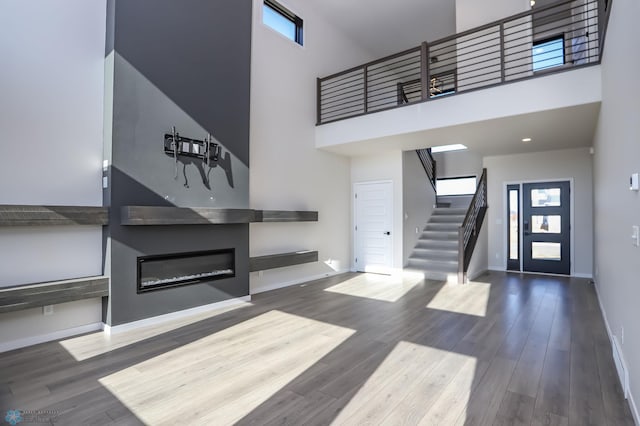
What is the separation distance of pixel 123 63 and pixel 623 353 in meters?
5.49

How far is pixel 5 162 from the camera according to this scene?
10.6 feet

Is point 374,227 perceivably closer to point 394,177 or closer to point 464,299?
point 394,177

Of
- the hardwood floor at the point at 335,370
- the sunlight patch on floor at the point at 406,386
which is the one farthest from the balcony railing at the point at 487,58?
the sunlight patch on floor at the point at 406,386

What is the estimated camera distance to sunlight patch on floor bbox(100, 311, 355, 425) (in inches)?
88.8

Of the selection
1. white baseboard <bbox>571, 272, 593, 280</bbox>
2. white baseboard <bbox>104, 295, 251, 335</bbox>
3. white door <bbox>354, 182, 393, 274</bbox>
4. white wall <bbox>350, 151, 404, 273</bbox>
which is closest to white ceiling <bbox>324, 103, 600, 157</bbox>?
white wall <bbox>350, 151, 404, 273</bbox>

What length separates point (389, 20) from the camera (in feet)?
24.4

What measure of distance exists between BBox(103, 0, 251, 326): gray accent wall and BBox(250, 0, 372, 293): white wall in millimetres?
605

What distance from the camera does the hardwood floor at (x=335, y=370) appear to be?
221 centimetres

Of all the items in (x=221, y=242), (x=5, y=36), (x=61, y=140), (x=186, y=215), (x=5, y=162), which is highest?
(x=5, y=36)

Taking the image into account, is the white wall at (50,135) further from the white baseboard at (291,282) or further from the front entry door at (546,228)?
the front entry door at (546,228)

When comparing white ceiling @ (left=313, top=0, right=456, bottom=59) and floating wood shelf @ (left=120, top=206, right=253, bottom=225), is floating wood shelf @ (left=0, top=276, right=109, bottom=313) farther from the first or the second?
white ceiling @ (left=313, top=0, right=456, bottom=59)

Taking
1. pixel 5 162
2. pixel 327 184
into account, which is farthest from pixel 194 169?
pixel 327 184

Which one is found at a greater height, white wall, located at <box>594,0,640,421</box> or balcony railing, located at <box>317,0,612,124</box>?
balcony railing, located at <box>317,0,612,124</box>

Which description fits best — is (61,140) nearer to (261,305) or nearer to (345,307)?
(261,305)
